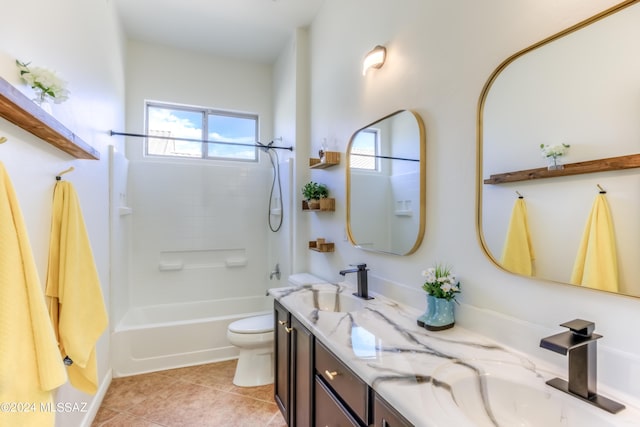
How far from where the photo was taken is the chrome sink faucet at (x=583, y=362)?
798 mm

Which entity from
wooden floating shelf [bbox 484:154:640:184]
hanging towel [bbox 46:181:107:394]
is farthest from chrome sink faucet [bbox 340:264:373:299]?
hanging towel [bbox 46:181:107:394]

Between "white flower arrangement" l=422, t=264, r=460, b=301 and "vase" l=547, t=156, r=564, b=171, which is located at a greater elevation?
"vase" l=547, t=156, r=564, b=171

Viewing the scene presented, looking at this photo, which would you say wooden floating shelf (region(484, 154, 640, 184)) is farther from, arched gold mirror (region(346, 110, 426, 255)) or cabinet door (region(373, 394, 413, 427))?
cabinet door (region(373, 394, 413, 427))

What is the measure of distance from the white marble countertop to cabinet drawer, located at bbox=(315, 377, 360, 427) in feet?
0.68

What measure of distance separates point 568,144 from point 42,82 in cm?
181

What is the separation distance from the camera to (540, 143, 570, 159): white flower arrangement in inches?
38.0

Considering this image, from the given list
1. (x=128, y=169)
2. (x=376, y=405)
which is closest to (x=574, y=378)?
(x=376, y=405)

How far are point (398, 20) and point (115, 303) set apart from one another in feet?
9.79

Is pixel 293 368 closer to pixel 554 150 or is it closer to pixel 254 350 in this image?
pixel 254 350

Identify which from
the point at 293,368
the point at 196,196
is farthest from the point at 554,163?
the point at 196,196

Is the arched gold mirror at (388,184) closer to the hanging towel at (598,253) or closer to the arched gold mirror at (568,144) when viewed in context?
the arched gold mirror at (568,144)

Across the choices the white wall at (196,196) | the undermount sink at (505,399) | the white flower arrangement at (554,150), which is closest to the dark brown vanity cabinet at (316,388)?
the undermount sink at (505,399)

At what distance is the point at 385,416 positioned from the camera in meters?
0.90

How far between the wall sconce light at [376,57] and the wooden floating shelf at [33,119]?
157 cm
